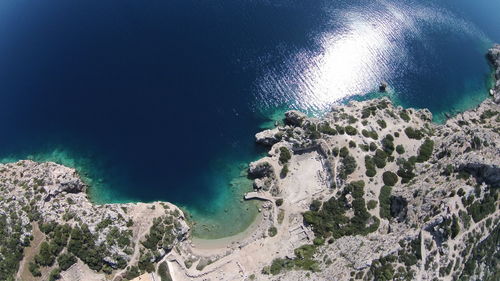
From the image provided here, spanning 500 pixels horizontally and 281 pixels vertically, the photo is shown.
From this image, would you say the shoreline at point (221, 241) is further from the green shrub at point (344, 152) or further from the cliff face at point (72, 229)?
the green shrub at point (344, 152)

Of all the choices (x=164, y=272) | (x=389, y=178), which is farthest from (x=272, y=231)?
(x=389, y=178)

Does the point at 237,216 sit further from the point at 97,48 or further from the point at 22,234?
the point at 97,48

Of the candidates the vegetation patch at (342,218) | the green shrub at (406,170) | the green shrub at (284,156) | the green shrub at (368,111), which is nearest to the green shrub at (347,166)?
the vegetation patch at (342,218)

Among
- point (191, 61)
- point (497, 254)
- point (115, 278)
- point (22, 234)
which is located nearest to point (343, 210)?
point (497, 254)

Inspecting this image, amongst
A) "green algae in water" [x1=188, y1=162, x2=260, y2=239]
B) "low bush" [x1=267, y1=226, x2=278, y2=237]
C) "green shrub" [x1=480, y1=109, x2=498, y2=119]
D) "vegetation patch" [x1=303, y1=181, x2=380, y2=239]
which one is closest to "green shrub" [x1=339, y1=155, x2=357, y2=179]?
"vegetation patch" [x1=303, y1=181, x2=380, y2=239]

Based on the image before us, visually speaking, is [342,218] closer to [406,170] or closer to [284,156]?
[284,156]
